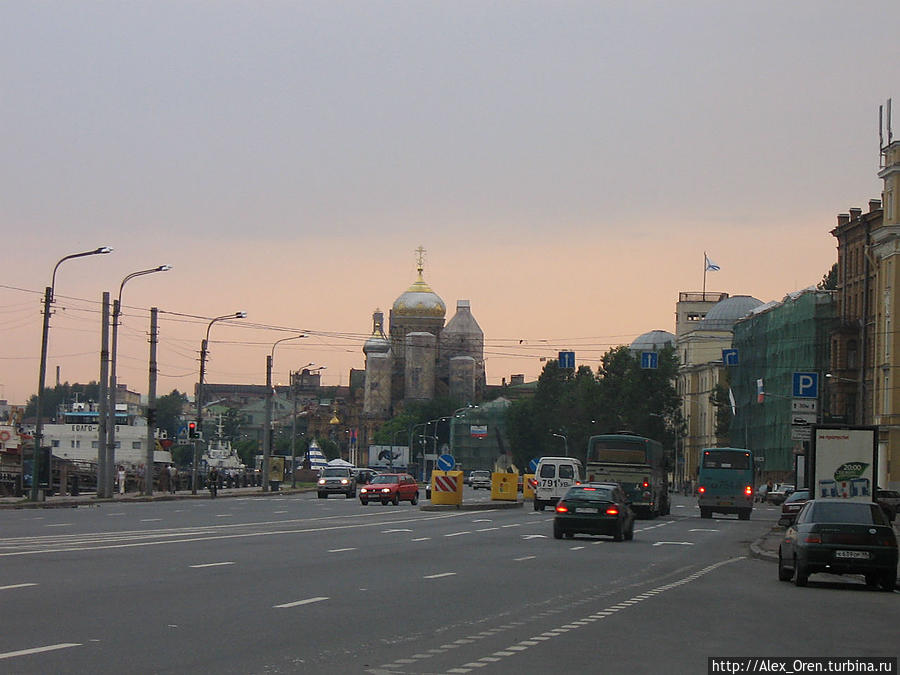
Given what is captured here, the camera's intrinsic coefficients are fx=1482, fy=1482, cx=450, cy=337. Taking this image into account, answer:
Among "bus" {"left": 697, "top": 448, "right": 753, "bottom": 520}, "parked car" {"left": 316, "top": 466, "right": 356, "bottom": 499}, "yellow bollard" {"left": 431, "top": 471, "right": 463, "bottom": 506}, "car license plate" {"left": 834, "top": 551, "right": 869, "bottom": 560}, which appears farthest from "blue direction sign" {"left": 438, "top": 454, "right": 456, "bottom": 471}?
"car license plate" {"left": 834, "top": 551, "right": 869, "bottom": 560}

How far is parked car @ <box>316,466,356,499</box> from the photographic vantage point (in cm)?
7981

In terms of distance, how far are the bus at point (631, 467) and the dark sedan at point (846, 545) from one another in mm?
31072

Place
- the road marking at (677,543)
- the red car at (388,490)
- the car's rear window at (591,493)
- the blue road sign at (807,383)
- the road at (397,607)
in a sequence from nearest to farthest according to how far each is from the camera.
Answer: the road at (397,607) < the car's rear window at (591,493) < the road marking at (677,543) < the blue road sign at (807,383) < the red car at (388,490)

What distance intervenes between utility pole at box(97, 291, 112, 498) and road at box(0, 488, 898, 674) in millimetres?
29128

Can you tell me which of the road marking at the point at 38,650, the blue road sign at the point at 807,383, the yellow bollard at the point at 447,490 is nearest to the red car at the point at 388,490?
the yellow bollard at the point at 447,490

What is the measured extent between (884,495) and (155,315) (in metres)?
33.8

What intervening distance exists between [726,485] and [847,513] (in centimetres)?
3936

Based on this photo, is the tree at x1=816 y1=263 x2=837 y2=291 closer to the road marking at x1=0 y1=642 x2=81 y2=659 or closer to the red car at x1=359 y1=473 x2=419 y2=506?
the red car at x1=359 y1=473 x2=419 y2=506

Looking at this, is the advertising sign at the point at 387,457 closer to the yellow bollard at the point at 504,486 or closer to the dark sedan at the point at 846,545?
the yellow bollard at the point at 504,486

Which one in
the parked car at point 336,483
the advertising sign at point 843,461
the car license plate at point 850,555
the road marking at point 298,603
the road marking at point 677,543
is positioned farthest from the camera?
the parked car at point 336,483

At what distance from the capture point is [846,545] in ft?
71.9

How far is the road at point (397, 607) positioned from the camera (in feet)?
40.0

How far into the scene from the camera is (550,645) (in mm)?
13367

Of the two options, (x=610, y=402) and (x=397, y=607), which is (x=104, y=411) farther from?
(x=610, y=402)
